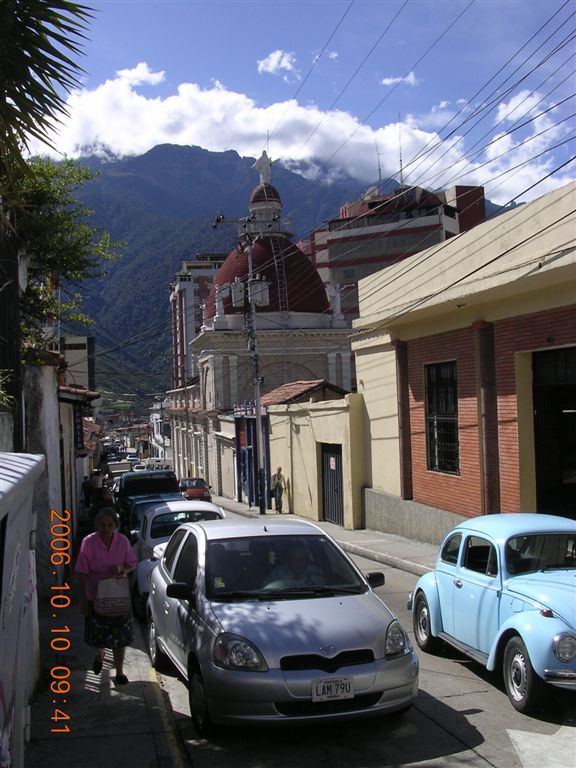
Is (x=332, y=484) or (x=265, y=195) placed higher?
(x=265, y=195)

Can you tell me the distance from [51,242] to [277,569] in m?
6.57

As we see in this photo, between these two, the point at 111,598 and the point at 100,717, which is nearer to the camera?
the point at 100,717

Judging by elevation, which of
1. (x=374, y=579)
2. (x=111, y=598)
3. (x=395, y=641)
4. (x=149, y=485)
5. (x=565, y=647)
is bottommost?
Answer: (x=149, y=485)

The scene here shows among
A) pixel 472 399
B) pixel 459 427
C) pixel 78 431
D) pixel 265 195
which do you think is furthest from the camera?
pixel 265 195

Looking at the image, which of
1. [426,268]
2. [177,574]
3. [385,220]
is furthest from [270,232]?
[177,574]

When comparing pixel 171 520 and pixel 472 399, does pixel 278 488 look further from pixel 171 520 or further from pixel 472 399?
pixel 171 520

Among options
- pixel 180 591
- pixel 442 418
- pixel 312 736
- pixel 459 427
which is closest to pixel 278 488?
pixel 442 418

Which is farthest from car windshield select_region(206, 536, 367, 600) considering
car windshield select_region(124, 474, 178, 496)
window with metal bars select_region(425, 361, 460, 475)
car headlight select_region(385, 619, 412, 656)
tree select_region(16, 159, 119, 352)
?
car windshield select_region(124, 474, 178, 496)

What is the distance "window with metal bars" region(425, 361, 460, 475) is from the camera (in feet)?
57.2

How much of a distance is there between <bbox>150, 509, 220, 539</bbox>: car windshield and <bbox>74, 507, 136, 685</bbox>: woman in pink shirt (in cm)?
458

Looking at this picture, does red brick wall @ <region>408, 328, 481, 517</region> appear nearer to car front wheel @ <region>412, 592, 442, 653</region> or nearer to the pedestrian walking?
car front wheel @ <region>412, 592, 442, 653</region>

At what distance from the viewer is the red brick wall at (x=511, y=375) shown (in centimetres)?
1389

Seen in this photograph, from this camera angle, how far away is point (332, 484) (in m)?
26.1

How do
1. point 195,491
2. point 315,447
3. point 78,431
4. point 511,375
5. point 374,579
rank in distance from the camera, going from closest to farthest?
point 374,579, point 511,375, point 78,431, point 315,447, point 195,491
